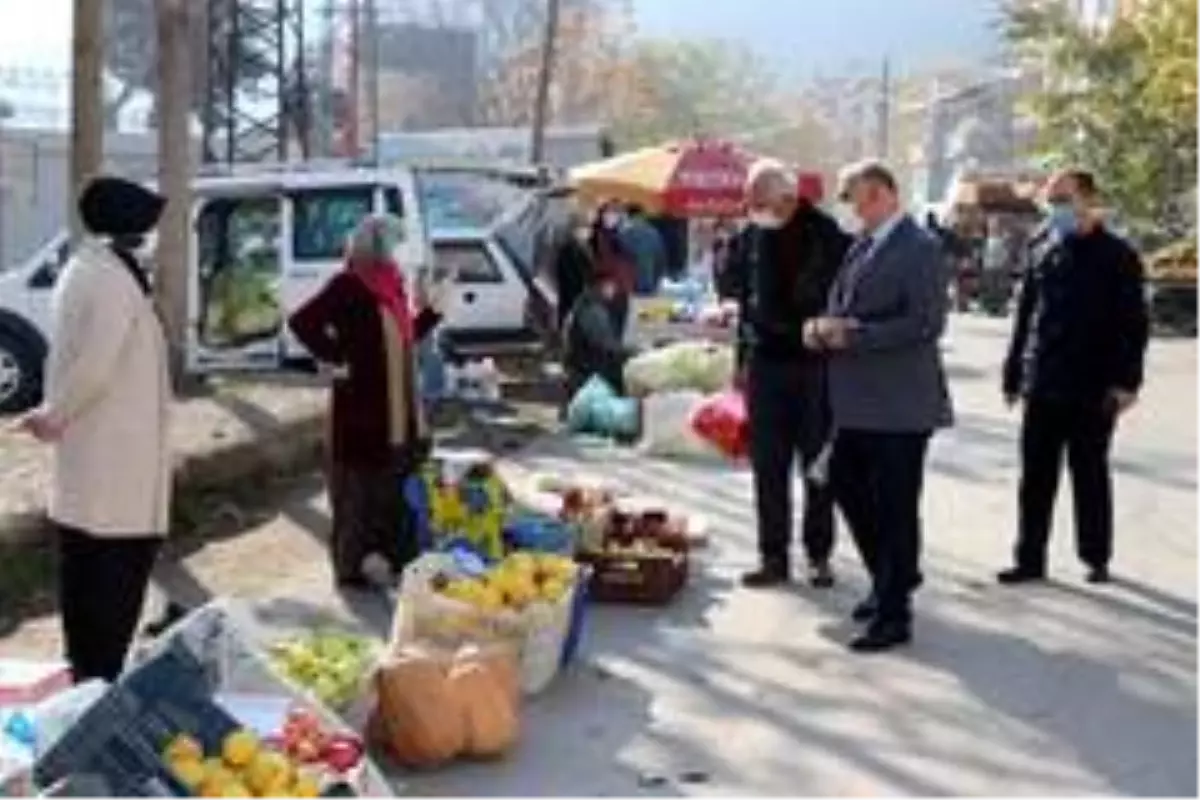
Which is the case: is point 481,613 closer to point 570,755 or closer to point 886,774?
point 570,755

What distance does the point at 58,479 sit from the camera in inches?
275

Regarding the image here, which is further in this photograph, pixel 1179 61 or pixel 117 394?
pixel 1179 61

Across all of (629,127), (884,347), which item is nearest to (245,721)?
(884,347)

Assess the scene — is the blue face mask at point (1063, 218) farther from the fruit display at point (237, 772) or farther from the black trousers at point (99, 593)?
the fruit display at point (237, 772)

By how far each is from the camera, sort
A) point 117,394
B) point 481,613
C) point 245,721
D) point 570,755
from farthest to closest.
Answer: point 481,613 < point 570,755 < point 117,394 < point 245,721

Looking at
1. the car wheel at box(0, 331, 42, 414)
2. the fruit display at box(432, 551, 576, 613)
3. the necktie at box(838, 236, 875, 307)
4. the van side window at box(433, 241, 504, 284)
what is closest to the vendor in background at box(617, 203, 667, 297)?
the van side window at box(433, 241, 504, 284)

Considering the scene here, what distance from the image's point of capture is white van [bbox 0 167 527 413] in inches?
729

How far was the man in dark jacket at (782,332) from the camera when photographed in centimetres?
958

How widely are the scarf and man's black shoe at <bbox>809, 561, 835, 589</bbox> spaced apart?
6.66ft

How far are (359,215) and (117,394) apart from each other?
41.1 feet

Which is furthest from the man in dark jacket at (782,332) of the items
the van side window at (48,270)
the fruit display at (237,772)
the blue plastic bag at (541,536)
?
the van side window at (48,270)

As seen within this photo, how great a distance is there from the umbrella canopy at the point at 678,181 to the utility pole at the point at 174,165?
953cm

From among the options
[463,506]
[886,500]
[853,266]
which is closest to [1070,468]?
[886,500]


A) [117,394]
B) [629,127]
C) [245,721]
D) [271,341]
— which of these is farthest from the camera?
[629,127]
